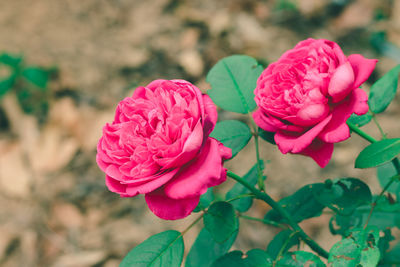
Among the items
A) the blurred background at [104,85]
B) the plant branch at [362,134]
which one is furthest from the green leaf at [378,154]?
the blurred background at [104,85]

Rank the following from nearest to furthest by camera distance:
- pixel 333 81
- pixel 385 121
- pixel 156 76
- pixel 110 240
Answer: pixel 333 81, pixel 110 240, pixel 385 121, pixel 156 76

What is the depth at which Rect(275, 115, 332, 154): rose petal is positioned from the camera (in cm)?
49

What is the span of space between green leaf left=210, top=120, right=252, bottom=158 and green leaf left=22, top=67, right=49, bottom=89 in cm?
144

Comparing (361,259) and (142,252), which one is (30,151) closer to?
(142,252)

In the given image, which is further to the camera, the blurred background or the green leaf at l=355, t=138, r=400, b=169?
the blurred background

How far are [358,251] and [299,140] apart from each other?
20 cm

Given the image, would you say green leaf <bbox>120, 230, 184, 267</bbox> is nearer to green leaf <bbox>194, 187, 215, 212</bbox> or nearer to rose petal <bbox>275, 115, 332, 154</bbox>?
green leaf <bbox>194, 187, 215, 212</bbox>

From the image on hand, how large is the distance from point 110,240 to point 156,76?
31.6 inches

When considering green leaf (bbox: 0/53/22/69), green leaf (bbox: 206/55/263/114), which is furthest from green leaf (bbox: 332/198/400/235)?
green leaf (bbox: 0/53/22/69)

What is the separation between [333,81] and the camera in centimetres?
50

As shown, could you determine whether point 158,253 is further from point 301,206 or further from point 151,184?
point 301,206

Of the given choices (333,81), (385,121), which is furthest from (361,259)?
(385,121)

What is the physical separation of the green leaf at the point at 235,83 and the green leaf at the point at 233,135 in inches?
1.2

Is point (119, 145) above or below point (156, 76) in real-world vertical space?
above
